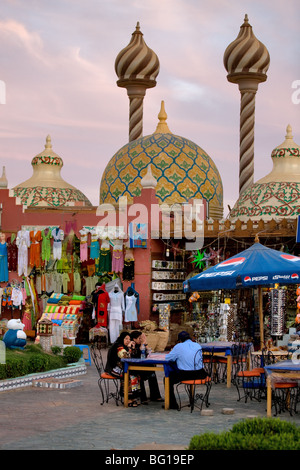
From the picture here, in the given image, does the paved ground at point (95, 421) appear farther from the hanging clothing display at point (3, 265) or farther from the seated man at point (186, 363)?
the hanging clothing display at point (3, 265)

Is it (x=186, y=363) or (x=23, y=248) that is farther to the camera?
(x=23, y=248)

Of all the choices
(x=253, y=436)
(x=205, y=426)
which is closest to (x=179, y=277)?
(x=205, y=426)

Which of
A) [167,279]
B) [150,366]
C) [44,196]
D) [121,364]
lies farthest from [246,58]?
[150,366]

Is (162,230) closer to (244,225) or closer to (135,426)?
(244,225)

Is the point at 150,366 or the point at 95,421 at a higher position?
the point at 150,366

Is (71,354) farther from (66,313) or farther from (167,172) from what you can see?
(167,172)

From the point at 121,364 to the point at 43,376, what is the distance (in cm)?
268

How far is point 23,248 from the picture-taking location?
859 inches

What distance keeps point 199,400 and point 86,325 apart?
9697 millimetres

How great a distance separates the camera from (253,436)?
270 inches

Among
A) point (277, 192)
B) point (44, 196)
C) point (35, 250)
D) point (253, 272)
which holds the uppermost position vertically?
point (44, 196)

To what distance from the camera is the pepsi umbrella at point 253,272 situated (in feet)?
44.1

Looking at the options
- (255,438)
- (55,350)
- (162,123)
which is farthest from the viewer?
(162,123)

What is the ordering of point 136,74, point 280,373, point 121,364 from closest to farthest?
1. point 280,373
2. point 121,364
3. point 136,74
